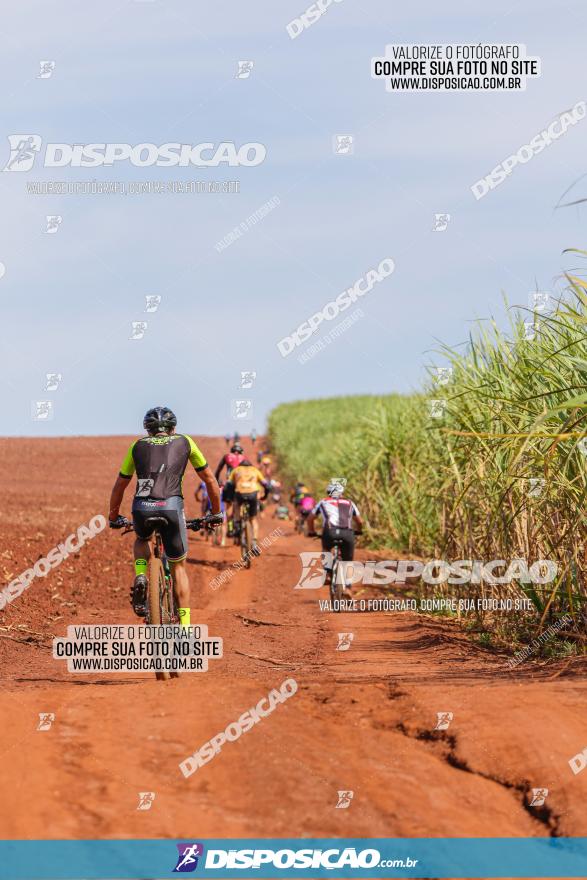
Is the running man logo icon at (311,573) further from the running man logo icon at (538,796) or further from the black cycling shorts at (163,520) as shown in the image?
the running man logo icon at (538,796)

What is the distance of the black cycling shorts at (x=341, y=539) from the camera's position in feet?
54.0

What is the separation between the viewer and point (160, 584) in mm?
9844

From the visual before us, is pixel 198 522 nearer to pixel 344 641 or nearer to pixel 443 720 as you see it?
pixel 443 720

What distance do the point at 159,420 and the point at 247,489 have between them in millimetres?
12416

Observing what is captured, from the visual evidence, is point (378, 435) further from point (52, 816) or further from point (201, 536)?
point (52, 816)

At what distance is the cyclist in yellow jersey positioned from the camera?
878 inches

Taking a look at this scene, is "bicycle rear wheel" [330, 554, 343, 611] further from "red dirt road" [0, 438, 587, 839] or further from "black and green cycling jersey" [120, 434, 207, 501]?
"black and green cycling jersey" [120, 434, 207, 501]

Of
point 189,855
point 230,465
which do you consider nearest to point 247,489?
point 230,465

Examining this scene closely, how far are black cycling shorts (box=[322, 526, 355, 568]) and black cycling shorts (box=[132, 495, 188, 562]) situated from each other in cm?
678

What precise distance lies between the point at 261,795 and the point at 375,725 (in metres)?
1.61

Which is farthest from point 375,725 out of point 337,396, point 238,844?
point 337,396

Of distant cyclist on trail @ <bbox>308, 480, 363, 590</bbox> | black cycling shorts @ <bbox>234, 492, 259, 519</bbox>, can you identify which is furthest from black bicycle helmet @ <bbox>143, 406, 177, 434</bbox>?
black cycling shorts @ <bbox>234, 492, 259, 519</bbox>

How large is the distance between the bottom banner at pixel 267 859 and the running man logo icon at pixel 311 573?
12.9m

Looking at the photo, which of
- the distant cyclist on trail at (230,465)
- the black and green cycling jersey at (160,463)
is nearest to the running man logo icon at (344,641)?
the black and green cycling jersey at (160,463)
